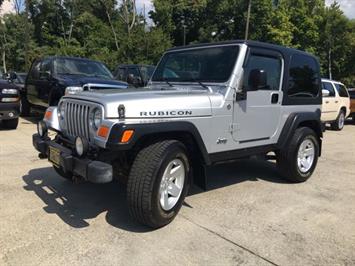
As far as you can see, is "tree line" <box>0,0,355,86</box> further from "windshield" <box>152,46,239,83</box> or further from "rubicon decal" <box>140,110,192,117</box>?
"rubicon decal" <box>140,110,192,117</box>

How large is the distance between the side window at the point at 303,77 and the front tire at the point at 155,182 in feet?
8.18

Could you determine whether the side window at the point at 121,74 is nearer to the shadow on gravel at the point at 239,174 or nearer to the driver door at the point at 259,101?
the shadow on gravel at the point at 239,174

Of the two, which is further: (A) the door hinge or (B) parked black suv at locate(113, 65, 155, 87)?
(B) parked black suv at locate(113, 65, 155, 87)

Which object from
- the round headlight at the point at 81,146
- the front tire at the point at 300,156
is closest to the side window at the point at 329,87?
the front tire at the point at 300,156

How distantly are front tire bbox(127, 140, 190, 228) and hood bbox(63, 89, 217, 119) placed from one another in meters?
0.34

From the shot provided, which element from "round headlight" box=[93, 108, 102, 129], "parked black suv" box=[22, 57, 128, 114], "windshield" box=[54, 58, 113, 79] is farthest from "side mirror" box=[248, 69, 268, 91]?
"windshield" box=[54, 58, 113, 79]

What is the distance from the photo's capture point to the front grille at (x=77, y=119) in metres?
4.46

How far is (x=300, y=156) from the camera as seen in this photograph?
6.48 m

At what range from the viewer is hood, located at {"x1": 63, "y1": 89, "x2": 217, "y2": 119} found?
4137 mm

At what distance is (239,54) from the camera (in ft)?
17.3

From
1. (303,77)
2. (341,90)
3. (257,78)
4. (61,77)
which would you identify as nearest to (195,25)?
(341,90)

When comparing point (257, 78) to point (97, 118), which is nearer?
point (97, 118)

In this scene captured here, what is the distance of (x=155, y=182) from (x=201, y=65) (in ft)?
6.50

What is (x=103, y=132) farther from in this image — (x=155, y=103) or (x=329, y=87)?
(x=329, y=87)
